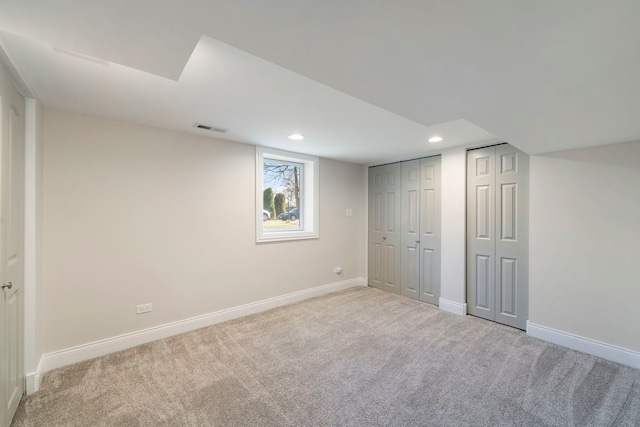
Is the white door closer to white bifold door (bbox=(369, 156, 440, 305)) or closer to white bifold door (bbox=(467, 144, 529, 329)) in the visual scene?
white bifold door (bbox=(369, 156, 440, 305))

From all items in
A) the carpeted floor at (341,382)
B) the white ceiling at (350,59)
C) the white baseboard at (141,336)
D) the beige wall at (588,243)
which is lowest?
the carpeted floor at (341,382)

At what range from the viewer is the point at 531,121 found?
1.92 meters

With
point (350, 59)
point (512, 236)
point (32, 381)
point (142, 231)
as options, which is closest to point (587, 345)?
point (512, 236)

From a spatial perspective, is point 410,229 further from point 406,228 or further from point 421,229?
point 421,229

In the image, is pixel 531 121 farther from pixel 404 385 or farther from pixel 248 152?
pixel 248 152

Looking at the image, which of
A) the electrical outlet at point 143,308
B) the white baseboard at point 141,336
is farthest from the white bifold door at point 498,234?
the electrical outlet at point 143,308

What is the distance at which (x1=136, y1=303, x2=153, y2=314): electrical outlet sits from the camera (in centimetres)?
272

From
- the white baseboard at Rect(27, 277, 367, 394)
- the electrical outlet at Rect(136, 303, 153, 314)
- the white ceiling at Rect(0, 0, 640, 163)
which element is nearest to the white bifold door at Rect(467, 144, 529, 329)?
the white ceiling at Rect(0, 0, 640, 163)

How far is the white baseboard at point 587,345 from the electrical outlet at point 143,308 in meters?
4.08

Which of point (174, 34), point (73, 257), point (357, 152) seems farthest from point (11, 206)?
point (357, 152)

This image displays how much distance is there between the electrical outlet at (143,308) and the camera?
8.91ft

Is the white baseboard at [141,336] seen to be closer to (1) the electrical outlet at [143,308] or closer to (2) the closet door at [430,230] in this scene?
(1) the electrical outlet at [143,308]

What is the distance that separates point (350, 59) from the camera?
1203 millimetres

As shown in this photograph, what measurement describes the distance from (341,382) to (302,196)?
281cm
